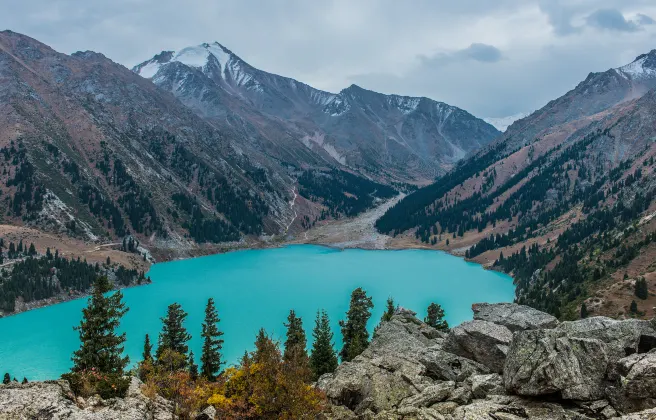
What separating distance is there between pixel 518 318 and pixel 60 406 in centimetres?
3127

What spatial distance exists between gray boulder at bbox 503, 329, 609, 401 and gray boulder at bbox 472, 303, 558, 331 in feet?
47.7

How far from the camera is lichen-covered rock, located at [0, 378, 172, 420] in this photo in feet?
53.6

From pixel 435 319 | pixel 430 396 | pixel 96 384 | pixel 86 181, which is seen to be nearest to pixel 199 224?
pixel 86 181

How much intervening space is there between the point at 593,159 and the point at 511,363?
209531mm

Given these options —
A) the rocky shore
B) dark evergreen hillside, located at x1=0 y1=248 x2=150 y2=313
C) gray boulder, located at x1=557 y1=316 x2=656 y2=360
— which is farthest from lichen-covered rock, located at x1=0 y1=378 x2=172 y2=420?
dark evergreen hillside, located at x1=0 y1=248 x2=150 y2=313

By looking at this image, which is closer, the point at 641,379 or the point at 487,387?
the point at 641,379

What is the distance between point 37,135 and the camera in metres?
162

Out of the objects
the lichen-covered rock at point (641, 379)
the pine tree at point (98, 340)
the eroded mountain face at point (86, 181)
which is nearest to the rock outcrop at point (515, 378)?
the lichen-covered rock at point (641, 379)

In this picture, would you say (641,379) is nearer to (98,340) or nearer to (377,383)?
(377,383)

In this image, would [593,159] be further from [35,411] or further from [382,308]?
[35,411]

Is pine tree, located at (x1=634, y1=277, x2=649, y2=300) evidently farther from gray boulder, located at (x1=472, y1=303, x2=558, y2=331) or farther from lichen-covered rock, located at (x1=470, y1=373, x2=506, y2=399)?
lichen-covered rock, located at (x1=470, y1=373, x2=506, y2=399)

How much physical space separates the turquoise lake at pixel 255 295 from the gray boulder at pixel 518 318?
2123 cm

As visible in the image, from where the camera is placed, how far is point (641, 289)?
5559 cm

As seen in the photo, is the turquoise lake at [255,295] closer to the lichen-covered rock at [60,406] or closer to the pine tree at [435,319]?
the pine tree at [435,319]
